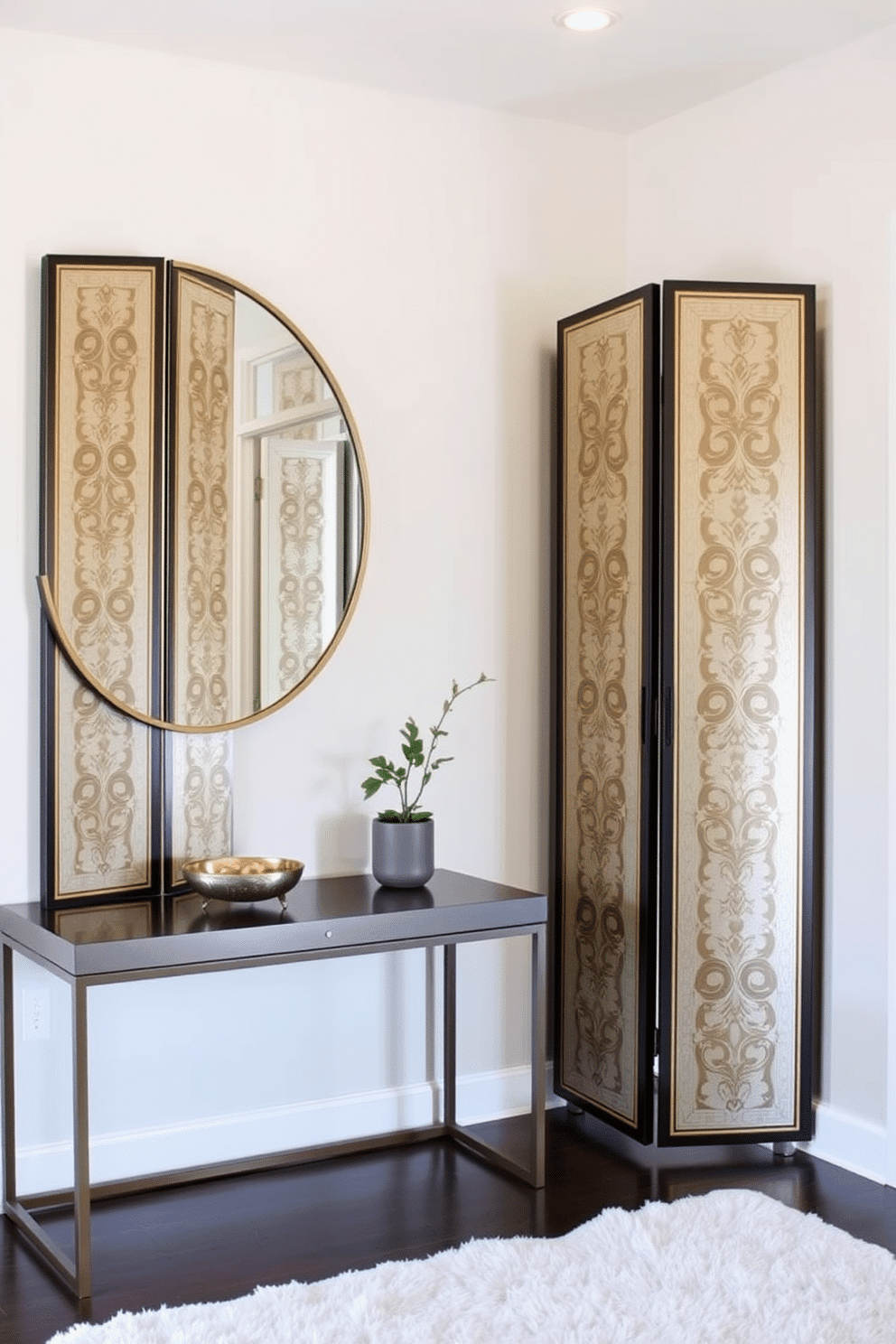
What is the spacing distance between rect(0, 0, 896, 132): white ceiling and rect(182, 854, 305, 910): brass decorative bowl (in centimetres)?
192

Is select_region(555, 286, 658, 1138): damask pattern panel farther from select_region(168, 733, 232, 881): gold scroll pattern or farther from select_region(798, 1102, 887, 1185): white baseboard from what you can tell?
select_region(168, 733, 232, 881): gold scroll pattern

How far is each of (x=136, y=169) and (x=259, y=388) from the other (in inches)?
22.7

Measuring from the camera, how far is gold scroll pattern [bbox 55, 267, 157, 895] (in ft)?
10.3

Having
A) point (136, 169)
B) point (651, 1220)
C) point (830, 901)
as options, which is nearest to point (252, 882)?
point (651, 1220)

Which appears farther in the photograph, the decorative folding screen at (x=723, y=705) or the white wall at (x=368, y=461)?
the decorative folding screen at (x=723, y=705)

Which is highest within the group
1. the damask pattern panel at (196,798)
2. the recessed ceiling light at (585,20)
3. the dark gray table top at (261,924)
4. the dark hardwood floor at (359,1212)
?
the recessed ceiling light at (585,20)

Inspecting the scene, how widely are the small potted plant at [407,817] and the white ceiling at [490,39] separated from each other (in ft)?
5.07

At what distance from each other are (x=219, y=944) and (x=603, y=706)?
1227 millimetres

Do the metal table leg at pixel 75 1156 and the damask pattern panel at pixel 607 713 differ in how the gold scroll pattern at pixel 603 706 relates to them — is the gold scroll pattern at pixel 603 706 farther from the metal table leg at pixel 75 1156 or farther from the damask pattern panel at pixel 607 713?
the metal table leg at pixel 75 1156

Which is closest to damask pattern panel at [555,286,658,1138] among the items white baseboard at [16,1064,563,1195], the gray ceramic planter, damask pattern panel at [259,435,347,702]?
white baseboard at [16,1064,563,1195]

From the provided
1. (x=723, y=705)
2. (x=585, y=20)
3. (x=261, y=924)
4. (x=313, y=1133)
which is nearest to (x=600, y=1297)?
(x=261, y=924)

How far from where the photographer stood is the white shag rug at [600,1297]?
2490 millimetres

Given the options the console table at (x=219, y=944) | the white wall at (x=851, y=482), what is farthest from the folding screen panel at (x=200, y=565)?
the white wall at (x=851, y=482)

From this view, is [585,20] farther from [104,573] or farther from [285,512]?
[104,573]
